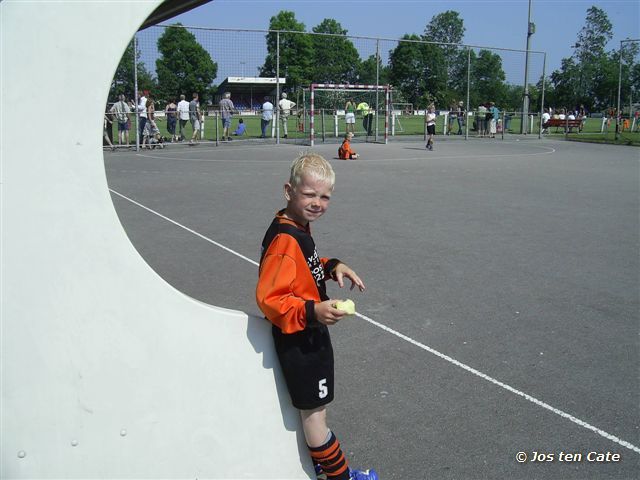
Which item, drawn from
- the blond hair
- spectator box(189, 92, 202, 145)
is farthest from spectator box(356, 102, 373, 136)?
the blond hair

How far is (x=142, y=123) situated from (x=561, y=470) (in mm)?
21901

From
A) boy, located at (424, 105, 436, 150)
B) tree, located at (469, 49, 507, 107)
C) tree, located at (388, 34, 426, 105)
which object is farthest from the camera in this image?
tree, located at (469, 49, 507, 107)

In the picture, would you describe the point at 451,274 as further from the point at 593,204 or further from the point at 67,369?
the point at 593,204

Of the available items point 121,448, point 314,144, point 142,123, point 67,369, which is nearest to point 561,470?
point 121,448

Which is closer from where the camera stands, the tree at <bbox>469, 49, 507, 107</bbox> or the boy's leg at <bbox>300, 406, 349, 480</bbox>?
the boy's leg at <bbox>300, 406, 349, 480</bbox>

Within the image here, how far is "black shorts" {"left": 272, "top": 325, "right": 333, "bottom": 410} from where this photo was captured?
2.74m

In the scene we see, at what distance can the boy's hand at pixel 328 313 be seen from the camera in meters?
2.49

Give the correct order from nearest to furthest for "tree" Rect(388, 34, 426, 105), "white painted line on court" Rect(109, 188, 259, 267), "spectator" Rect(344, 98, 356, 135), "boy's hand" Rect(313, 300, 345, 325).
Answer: "boy's hand" Rect(313, 300, 345, 325), "white painted line on court" Rect(109, 188, 259, 267), "spectator" Rect(344, 98, 356, 135), "tree" Rect(388, 34, 426, 105)

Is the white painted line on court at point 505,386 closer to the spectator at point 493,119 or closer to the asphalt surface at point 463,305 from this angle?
the asphalt surface at point 463,305

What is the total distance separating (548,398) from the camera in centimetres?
391

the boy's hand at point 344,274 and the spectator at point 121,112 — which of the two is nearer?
the boy's hand at point 344,274

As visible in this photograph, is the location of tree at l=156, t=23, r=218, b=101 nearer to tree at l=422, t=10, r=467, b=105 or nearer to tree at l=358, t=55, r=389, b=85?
tree at l=358, t=55, r=389, b=85

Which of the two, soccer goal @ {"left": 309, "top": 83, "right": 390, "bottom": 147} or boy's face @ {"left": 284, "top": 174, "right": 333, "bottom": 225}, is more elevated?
soccer goal @ {"left": 309, "top": 83, "right": 390, "bottom": 147}

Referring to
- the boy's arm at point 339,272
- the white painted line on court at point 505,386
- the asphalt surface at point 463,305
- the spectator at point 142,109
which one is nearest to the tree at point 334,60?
the spectator at point 142,109
